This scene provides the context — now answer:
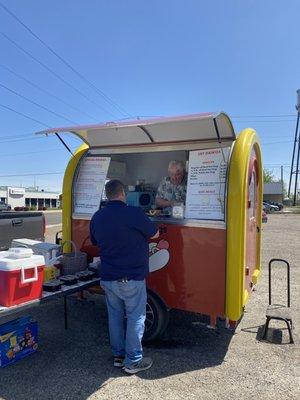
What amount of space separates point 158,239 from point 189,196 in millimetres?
651

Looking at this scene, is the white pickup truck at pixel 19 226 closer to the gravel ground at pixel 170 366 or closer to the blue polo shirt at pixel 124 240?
the gravel ground at pixel 170 366

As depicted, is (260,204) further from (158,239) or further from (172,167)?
(158,239)

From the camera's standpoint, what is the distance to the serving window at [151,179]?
4582mm

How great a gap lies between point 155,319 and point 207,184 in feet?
5.72

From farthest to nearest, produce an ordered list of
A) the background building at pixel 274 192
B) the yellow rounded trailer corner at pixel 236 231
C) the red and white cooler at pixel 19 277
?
the background building at pixel 274 192 < the yellow rounded trailer corner at pixel 236 231 < the red and white cooler at pixel 19 277

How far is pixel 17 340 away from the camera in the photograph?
13.9 ft

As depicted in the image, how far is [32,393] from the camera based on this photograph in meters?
3.63

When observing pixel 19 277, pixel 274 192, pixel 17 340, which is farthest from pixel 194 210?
pixel 274 192

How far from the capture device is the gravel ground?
3697 mm

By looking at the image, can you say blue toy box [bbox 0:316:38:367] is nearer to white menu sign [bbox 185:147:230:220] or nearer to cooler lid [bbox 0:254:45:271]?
cooler lid [bbox 0:254:45:271]

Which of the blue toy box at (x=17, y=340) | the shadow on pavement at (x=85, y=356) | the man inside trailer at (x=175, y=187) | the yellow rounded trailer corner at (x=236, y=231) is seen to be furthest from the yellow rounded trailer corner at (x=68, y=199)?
the yellow rounded trailer corner at (x=236, y=231)

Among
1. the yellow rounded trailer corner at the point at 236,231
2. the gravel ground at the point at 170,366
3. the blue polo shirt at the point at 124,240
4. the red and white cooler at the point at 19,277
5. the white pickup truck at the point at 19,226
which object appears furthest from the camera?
the white pickup truck at the point at 19,226

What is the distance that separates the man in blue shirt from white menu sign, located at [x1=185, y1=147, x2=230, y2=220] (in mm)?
768

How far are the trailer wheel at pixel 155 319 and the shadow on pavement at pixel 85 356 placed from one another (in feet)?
0.45
